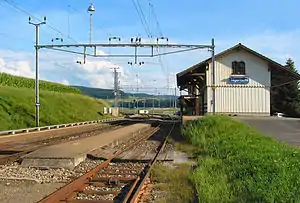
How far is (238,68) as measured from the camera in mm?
40531

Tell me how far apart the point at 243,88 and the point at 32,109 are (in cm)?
2321

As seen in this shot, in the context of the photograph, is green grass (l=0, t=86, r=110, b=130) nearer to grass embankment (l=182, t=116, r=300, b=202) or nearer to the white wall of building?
the white wall of building

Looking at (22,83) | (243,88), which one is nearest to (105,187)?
(243,88)

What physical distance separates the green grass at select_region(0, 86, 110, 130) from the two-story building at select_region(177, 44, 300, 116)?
1599cm

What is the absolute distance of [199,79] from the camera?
148 feet

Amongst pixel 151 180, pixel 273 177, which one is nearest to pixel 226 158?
pixel 151 180

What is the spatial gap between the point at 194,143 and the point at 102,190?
459 inches

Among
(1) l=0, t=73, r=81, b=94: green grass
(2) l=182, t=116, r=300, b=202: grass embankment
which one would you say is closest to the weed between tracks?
(2) l=182, t=116, r=300, b=202: grass embankment

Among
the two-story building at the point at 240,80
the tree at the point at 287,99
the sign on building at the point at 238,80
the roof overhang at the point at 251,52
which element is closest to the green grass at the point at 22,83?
the roof overhang at the point at 251,52

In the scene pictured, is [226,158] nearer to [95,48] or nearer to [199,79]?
[95,48]

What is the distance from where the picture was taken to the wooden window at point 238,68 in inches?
1590

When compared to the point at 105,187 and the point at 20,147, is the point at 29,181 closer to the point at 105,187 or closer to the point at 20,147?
the point at 105,187

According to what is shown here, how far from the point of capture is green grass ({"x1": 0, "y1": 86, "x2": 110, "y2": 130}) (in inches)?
1633

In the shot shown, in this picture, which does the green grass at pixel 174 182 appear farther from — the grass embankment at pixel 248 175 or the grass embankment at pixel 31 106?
the grass embankment at pixel 31 106
